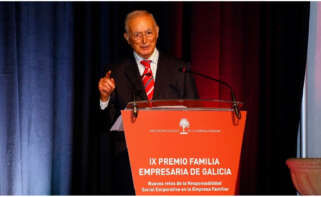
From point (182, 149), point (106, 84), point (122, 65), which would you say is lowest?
point (182, 149)

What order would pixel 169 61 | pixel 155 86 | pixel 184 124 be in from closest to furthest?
pixel 184 124 → pixel 155 86 → pixel 169 61

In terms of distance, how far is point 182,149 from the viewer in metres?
1.45

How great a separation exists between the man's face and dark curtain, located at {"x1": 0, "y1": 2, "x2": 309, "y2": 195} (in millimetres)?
521

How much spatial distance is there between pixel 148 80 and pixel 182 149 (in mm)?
999

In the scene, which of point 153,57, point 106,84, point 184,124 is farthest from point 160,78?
point 184,124

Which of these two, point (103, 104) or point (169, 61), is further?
point (169, 61)

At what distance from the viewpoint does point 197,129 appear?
145 cm

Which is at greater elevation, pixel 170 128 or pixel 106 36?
pixel 106 36

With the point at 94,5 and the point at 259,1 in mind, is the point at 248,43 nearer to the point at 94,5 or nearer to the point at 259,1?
the point at 259,1

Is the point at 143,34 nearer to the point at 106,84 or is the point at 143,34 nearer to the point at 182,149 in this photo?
the point at 106,84

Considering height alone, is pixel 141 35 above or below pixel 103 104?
above

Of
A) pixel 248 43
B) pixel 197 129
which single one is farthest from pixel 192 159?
pixel 248 43

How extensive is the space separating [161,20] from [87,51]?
0.62m

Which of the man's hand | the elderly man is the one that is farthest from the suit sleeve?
the man's hand
